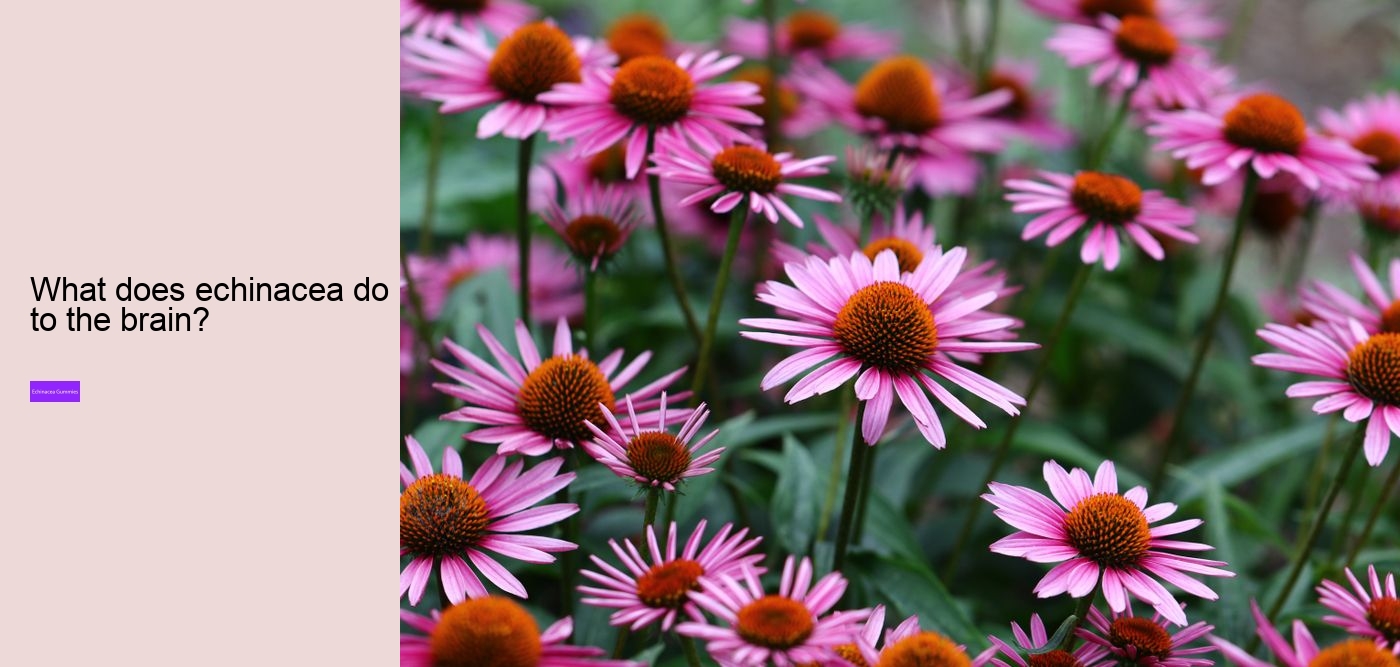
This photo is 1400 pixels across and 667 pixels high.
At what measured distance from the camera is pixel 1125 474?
5.77 ft

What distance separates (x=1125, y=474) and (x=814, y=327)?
0.86 m

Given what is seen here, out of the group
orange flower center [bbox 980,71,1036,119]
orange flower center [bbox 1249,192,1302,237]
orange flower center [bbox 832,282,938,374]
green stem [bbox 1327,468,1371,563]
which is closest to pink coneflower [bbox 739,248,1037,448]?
orange flower center [bbox 832,282,938,374]

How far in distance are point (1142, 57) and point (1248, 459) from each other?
1.87 ft

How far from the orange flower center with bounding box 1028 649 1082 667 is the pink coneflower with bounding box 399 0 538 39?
1.11 metres

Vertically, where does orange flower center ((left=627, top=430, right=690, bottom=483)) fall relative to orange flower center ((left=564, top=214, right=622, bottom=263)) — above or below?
below

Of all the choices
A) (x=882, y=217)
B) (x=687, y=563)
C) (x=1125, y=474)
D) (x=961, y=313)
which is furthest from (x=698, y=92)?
(x=1125, y=474)

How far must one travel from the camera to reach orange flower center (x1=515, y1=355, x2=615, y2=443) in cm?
112

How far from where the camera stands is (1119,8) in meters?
1.98

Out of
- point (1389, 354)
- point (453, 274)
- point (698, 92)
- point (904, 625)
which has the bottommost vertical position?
point (904, 625)

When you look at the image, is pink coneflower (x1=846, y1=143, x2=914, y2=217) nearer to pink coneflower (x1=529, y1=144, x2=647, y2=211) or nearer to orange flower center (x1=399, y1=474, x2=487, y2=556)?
pink coneflower (x1=529, y1=144, x2=647, y2=211)

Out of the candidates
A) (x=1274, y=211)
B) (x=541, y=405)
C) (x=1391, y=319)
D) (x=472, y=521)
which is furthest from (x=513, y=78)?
(x=1274, y=211)

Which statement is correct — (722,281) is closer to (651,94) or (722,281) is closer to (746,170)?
(746,170)

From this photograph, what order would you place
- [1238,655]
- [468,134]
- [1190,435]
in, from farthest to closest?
[468,134]
[1190,435]
[1238,655]
